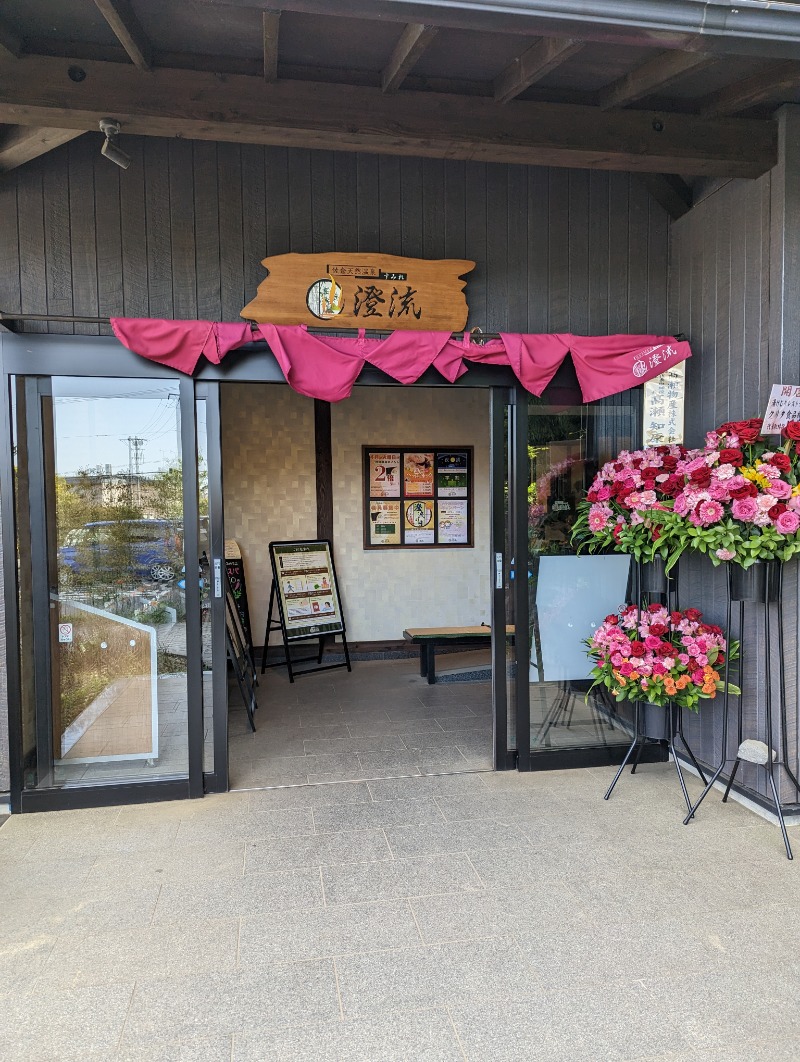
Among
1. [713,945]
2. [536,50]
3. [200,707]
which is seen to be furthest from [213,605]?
[536,50]

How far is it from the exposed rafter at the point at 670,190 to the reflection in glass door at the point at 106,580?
2.77 metres

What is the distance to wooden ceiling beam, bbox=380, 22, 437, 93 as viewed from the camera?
2.43 m

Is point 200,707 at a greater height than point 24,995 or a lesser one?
greater

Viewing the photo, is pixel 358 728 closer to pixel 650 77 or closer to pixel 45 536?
pixel 45 536

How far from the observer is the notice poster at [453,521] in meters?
6.87

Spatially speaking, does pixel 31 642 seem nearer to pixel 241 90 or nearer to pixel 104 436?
pixel 104 436

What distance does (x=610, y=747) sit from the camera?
13.1 feet

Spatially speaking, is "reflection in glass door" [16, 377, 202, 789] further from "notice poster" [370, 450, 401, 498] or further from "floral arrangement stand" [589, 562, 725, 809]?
"notice poster" [370, 450, 401, 498]

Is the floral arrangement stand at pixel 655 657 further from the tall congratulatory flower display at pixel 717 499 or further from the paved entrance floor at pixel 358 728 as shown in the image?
the paved entrance floor at pixel 358 728

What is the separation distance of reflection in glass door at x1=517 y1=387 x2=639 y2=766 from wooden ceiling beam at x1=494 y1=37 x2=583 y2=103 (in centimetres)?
145

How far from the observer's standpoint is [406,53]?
8.45 ft

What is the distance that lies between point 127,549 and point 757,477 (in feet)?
9.76

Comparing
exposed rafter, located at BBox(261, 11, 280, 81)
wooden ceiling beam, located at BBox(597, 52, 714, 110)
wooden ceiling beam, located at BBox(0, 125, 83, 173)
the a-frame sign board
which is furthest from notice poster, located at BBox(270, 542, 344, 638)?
wooden ceiling beam, located at BBox(597, 52, 714, 110)

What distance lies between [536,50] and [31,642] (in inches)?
135
